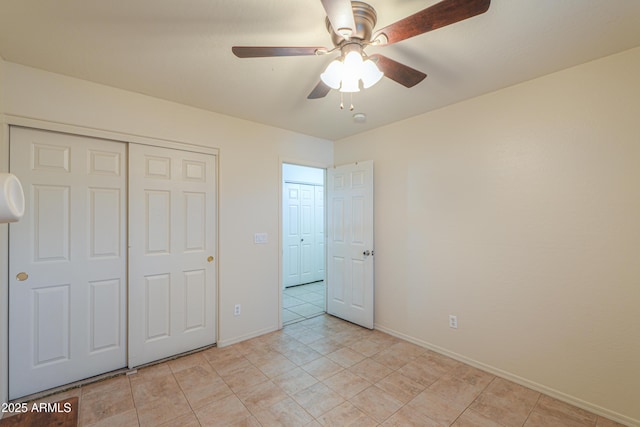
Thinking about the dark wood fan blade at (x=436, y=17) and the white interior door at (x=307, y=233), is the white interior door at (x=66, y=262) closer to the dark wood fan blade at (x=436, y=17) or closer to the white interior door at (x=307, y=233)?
the dark wood fan blade at (x=436, y=17)

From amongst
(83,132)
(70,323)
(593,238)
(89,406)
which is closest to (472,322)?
(593,238)

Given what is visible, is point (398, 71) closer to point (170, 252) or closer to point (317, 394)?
point (317, 394)

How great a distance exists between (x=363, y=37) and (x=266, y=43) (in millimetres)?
703

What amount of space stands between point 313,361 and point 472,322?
1.53 metres

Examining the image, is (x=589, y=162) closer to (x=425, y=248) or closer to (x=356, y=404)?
(x=425, y=248)

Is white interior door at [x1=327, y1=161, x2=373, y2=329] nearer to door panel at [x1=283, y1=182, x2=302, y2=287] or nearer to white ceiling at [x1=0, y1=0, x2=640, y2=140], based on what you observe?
white ceiling at [x1=0, y1=0, x2=640, y2=140]

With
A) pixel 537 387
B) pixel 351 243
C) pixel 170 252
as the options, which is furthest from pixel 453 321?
pixel 170 252

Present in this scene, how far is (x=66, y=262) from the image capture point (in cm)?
222

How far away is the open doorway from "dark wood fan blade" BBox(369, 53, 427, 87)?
3.32 m

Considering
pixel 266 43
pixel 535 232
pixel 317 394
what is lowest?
pixel 317 394

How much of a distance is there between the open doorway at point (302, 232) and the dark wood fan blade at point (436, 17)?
3.62m

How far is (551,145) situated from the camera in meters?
Result: 2.14

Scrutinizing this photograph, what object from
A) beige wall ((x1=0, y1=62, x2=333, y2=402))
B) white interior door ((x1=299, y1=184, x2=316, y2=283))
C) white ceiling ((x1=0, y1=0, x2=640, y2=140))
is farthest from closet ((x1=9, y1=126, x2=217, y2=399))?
white interior door ((x1=299, y1=184, x2=316, y2=283))

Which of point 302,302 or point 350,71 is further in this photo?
point 302,302
